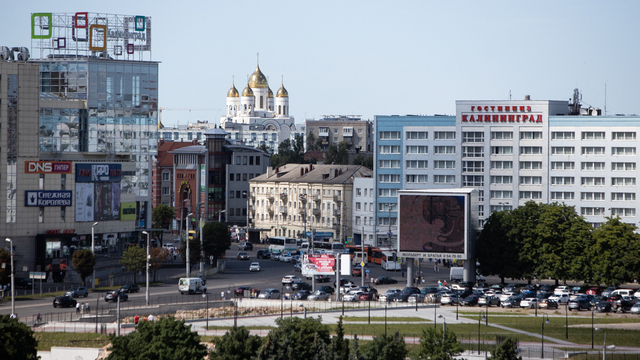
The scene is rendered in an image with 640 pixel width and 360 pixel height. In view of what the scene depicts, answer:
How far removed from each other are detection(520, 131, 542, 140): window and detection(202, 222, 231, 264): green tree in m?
47.3

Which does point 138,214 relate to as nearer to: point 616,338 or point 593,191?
point 593,191

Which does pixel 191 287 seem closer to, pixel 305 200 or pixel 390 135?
pixel 390 135

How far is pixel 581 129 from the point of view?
432 feet

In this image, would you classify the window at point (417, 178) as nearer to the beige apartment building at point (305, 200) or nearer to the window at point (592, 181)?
the beige apartment building at point (305, 200)

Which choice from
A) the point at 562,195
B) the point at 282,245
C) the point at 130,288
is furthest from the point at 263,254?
the point at 562,195

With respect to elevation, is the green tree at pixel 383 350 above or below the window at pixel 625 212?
below

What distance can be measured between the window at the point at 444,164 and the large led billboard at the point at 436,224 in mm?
34769

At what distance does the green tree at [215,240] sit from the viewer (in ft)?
407

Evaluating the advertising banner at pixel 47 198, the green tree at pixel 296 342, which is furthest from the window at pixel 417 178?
the green tree at pixel 296 342

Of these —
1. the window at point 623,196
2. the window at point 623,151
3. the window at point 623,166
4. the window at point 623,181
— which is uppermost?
the window at point 623,151

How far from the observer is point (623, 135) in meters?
129

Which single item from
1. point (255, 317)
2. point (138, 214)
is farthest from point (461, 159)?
point (255, 317)

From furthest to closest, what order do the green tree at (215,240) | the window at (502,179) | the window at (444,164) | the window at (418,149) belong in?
the window at (418,149)
the window at (444,164)
the window at (502,179)
the green tree at (215,240)

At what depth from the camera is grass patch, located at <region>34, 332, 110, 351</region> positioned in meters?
70.3
